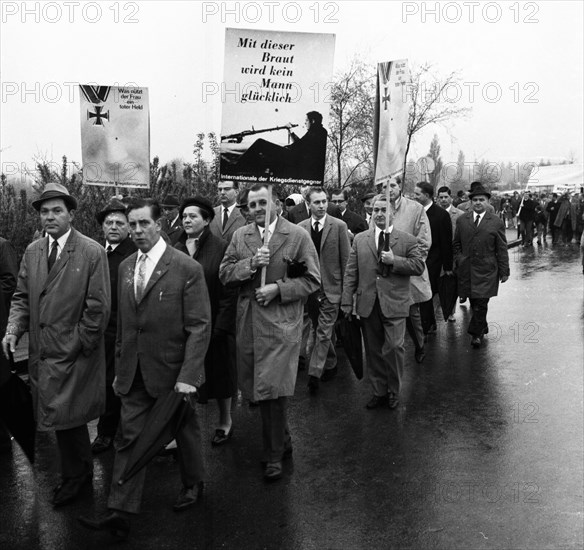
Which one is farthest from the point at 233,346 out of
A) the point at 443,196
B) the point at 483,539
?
the point at 443,196

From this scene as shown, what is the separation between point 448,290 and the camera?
33.2ft

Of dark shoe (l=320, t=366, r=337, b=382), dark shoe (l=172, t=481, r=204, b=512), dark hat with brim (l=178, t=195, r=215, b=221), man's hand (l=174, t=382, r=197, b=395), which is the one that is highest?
dark hat with brim (l=178, t=195, r=215, b=221)

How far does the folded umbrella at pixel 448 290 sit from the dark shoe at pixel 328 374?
110 inches

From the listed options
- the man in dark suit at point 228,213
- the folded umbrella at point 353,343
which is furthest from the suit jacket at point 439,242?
the folded umbrella at point 353,343

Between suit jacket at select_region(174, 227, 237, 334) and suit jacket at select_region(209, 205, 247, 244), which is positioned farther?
suit jacket at select_region(209, 205, 247, 244)

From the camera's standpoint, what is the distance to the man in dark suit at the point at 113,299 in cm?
583

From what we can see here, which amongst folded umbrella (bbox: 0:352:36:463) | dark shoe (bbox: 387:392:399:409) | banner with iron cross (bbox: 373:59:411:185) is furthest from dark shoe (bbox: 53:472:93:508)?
banner with iron cross (bbox: 373:59:411:185)

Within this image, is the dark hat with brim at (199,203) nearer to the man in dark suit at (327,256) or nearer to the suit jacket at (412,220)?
the man in dark suit at (327,256)

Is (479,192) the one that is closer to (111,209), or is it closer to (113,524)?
(111,209)

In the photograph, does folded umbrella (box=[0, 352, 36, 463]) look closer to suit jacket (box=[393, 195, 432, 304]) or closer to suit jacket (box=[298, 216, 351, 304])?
suit jacket (box=[298, 216, 351, 304])

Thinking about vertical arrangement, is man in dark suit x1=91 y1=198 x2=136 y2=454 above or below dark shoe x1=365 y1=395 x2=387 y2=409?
above

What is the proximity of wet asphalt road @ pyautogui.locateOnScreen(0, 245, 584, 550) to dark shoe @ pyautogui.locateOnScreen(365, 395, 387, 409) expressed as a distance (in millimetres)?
82

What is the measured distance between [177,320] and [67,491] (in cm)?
136

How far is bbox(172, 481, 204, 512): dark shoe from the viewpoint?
462 centimetres
